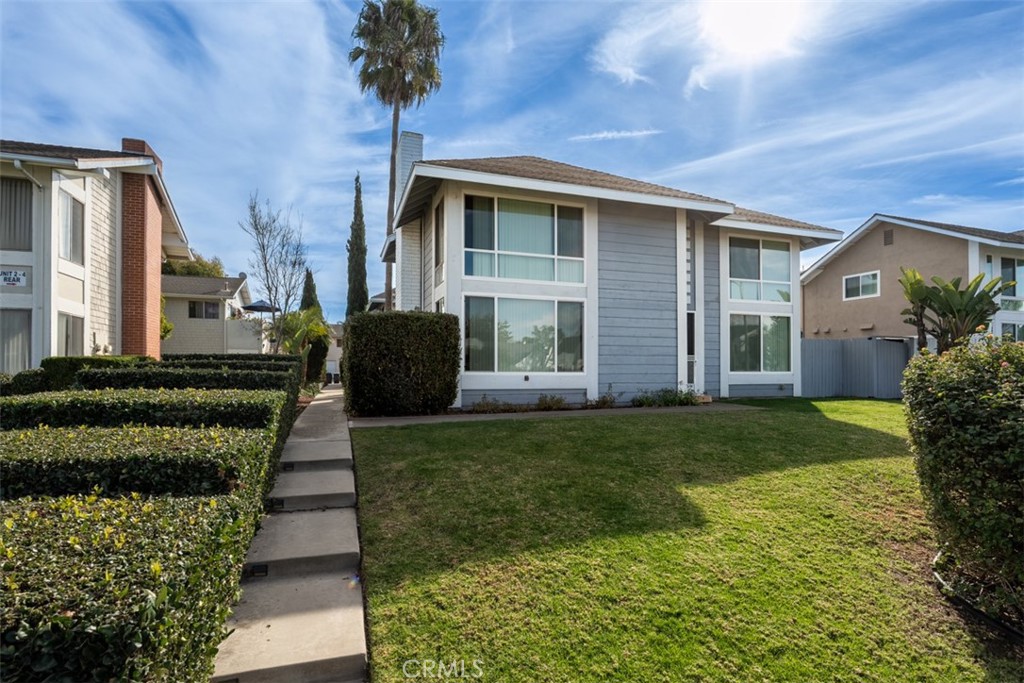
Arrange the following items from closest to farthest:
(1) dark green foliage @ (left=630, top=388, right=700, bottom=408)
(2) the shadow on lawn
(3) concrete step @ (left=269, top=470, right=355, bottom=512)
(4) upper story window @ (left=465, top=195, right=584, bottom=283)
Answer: (2) the shadow on lawn < (3) concrete step @ (left=269, top=470, right=355, bottom=512) < (4) upper story window @ (left=465, top=195, right=584, bottom=283) < (1) dark green foliage @ (left=630, top=388, right=700, bottom=408)

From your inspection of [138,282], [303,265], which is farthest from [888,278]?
[138,282]

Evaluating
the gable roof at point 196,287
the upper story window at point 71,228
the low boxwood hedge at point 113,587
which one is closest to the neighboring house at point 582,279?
the upper story window at point 71,228

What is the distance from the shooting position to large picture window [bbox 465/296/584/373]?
1041 cm

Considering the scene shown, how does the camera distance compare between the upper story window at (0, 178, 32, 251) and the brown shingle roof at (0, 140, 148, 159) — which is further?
the upper story window at (0, 178, 32, 251)

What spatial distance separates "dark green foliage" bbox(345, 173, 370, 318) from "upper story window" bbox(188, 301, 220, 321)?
680cm

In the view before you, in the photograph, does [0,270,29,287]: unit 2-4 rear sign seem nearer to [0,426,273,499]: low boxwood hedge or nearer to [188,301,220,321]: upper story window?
[0,426,273,499]: low boxwood hedge

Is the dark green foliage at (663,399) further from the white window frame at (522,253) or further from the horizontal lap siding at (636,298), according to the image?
the white window frame at (522,253)

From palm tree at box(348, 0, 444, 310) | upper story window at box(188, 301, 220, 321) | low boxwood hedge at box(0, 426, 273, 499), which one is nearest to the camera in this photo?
low boxwood hedge at box(0, 426, 273, 499)

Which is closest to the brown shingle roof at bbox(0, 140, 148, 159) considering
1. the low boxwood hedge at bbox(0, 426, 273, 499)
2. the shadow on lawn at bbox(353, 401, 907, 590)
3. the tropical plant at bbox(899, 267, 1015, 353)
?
the shadow on lawn at bbox(353, 401, 907, 590)

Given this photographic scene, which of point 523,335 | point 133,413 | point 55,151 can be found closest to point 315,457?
point 133,413

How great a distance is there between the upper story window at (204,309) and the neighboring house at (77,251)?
485 inches

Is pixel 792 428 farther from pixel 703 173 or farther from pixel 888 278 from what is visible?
pixel 888 278

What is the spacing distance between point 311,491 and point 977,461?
218 inches

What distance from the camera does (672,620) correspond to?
315 centimetres
